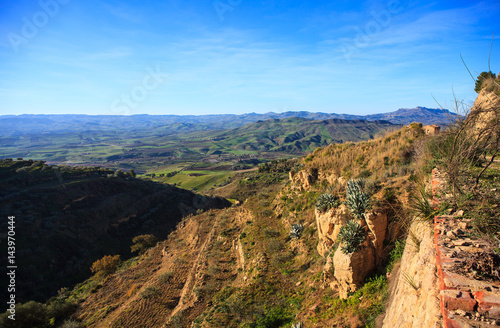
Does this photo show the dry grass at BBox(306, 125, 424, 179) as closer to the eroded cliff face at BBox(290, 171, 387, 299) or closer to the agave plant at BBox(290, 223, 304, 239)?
the eroded cliff face at BBox(290, 171, 387, 299)

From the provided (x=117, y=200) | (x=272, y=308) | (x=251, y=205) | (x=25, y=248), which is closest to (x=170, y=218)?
(x=117, y=200)

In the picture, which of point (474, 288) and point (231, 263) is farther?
point (231, 263)

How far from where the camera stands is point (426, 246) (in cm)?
461

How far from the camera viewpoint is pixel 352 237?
7.50m

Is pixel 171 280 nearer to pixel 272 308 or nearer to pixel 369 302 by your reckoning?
pixel 272 308

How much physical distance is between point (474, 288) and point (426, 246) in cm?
180

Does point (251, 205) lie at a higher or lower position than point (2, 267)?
higher

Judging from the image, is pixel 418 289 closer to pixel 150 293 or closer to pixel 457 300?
pixel 457 300

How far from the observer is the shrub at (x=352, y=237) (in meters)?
7.44

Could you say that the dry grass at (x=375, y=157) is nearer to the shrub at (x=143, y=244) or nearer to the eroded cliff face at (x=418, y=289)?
the eroded cliff face at (x=418, y=289)

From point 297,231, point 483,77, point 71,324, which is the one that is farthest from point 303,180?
point 71,324

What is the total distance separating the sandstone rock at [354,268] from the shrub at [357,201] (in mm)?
1208

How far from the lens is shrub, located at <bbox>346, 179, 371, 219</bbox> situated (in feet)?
26.4

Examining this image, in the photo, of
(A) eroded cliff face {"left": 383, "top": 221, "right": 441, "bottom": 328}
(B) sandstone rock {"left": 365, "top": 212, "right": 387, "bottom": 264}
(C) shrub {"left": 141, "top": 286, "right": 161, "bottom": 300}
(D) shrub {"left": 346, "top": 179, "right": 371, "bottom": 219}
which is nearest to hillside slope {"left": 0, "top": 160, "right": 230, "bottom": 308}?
(C) shrub {"left": 141, "top": 286, "right": 161, "bottom": 300}
